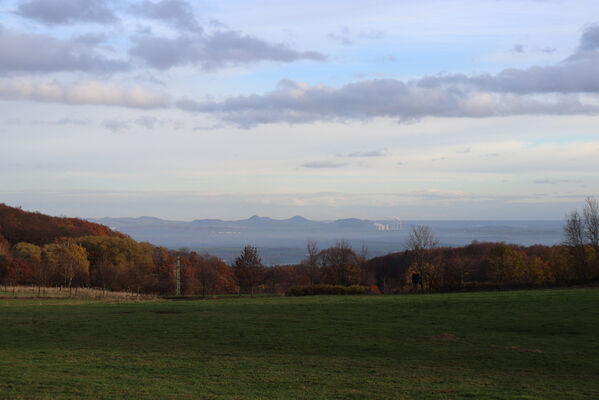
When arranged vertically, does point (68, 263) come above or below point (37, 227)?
below

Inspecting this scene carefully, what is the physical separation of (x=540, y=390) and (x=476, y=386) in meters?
1.67

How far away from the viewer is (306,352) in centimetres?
2045

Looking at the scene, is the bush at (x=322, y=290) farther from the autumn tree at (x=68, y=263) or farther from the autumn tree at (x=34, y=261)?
the autumn tree at (x=34, y=261)

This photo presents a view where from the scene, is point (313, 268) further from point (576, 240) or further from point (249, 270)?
point (576, 240)

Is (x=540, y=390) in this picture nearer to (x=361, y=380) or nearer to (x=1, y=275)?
(x=361, y=380)

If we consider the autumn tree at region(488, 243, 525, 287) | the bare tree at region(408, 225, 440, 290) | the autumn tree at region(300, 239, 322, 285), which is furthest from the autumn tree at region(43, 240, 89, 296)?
the autumn tree at region(488, 243, 525, 287)

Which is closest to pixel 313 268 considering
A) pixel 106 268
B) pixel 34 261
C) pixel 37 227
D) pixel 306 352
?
pixel 106 268

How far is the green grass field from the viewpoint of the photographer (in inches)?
555

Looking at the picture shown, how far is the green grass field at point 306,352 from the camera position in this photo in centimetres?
1411

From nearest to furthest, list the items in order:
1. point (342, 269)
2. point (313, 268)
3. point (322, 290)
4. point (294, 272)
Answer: point (322, 290) → point (342, 269) → point (313, 268) → point (294, 272)

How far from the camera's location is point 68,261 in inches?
3061

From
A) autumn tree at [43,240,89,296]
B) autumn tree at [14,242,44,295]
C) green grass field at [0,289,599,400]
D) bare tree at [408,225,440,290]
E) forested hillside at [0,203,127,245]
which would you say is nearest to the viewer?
green grass field at [0,289,599,400]

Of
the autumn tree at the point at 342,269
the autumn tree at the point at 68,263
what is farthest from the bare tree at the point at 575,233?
the autumn tree at the point at 68,263

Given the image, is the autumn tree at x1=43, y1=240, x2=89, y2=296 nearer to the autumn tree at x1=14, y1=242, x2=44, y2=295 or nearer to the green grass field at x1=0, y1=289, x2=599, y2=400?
the autumn tree at x1=14, y1=242, x2=44, y2=295
